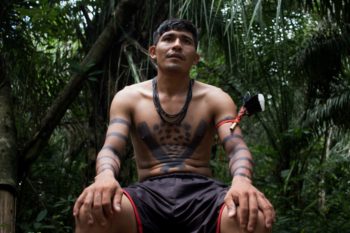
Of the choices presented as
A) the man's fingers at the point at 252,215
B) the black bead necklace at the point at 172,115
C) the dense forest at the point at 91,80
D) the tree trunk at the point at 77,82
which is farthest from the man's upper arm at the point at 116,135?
the tree trunk at the point at 77,82

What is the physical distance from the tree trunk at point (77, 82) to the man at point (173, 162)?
5.63ft

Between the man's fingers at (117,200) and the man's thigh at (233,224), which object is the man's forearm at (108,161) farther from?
the man's thigh at (233,224)

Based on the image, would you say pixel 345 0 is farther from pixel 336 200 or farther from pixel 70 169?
pixel 70 169

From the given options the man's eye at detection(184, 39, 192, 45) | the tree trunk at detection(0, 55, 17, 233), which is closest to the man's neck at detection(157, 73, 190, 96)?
the man's eye at detection(184, 39, 192, 45)

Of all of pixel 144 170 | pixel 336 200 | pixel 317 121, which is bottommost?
pixel 336 200

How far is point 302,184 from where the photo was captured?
Result: 661 centimetres

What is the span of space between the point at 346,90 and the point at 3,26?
463 centimetres

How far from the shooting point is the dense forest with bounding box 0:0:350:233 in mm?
4086

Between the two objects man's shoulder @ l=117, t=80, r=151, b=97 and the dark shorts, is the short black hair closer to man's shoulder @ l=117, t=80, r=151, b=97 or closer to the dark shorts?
man's shoulder @ l=117, t=80, r=151, b=97

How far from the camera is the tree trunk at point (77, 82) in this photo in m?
4.27

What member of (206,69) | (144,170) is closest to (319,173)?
(206,69)

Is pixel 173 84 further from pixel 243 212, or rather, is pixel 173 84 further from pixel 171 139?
pixel 243 212

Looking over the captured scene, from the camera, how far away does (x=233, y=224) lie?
2043 mm

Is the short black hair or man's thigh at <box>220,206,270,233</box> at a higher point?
the short black hair
